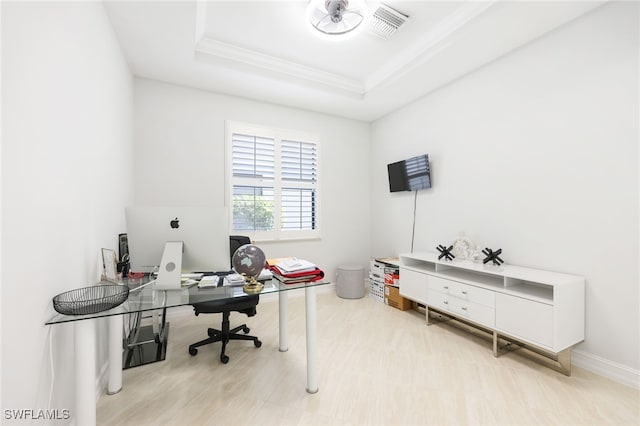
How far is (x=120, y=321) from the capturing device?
1.93 metres

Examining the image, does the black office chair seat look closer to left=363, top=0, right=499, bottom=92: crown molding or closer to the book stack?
the book stack

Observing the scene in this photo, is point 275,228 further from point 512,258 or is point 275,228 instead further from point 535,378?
point 535,378

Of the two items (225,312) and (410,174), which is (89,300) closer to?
(225,312)

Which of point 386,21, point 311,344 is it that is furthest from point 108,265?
point 386,21

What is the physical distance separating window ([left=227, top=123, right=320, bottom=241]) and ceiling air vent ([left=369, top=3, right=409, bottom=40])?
178 centimetres

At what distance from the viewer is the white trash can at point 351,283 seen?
3914 millimetres

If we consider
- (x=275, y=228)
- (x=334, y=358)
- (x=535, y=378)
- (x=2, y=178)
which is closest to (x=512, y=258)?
(x=535, y=378)

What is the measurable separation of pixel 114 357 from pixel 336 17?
10.2 ft

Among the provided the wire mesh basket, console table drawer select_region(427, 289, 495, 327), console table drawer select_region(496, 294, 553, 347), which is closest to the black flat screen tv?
console table drawer select_region(427, 289, 495, 327)

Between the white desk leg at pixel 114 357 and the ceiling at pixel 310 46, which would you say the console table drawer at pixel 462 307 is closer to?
the ceiling at pixel 310 46

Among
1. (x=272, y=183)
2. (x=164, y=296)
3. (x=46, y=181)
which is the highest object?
(x=272, y=183)

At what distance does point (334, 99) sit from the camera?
12.2 ft

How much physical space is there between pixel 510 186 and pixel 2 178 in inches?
137

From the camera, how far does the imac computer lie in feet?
5.42
